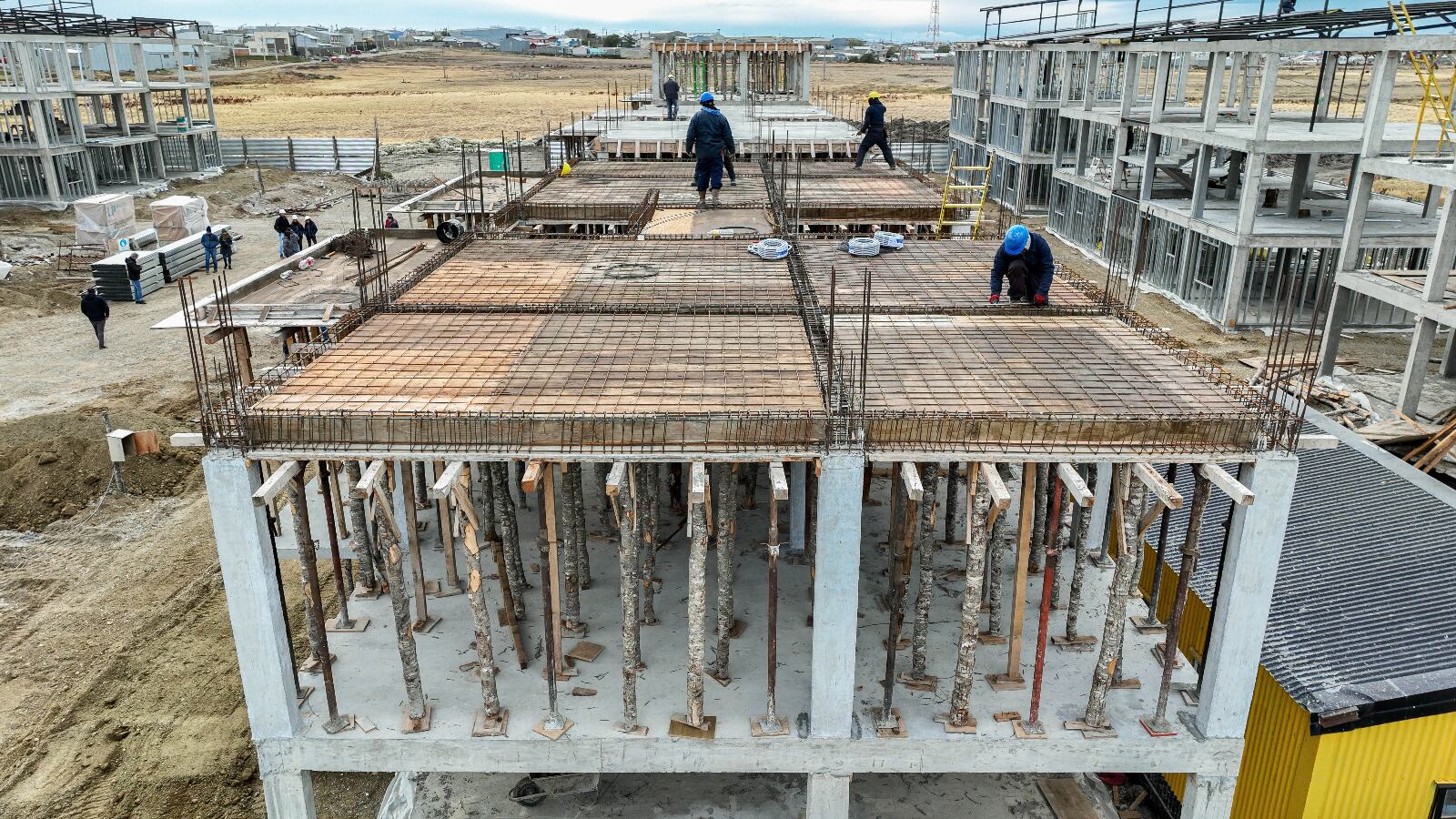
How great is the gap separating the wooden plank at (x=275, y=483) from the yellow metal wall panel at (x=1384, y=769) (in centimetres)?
1024

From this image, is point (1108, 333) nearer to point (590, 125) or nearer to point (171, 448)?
point (171, 448)

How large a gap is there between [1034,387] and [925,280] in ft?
15.4

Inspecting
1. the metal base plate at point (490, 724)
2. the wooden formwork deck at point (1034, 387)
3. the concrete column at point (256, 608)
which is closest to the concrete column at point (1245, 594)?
the wooden formwork deck at point (1034, 387)

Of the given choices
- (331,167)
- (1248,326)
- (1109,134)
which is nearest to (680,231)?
(1248,326)

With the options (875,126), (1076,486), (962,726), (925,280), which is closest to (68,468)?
(925,280)

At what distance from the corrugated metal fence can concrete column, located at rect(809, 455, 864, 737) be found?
167 ft

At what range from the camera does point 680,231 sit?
696 inches

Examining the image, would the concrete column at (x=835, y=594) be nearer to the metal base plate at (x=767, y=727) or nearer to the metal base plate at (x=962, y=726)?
the metal base plate at (x=767, y=727)

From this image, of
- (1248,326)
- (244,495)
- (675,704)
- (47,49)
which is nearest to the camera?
(244,495)

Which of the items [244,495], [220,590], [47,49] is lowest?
[220,590]

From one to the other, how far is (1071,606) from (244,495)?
892cm

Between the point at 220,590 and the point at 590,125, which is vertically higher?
the point at 590,125

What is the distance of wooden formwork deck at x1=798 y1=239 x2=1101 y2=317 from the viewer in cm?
1284

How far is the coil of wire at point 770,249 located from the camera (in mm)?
15219
